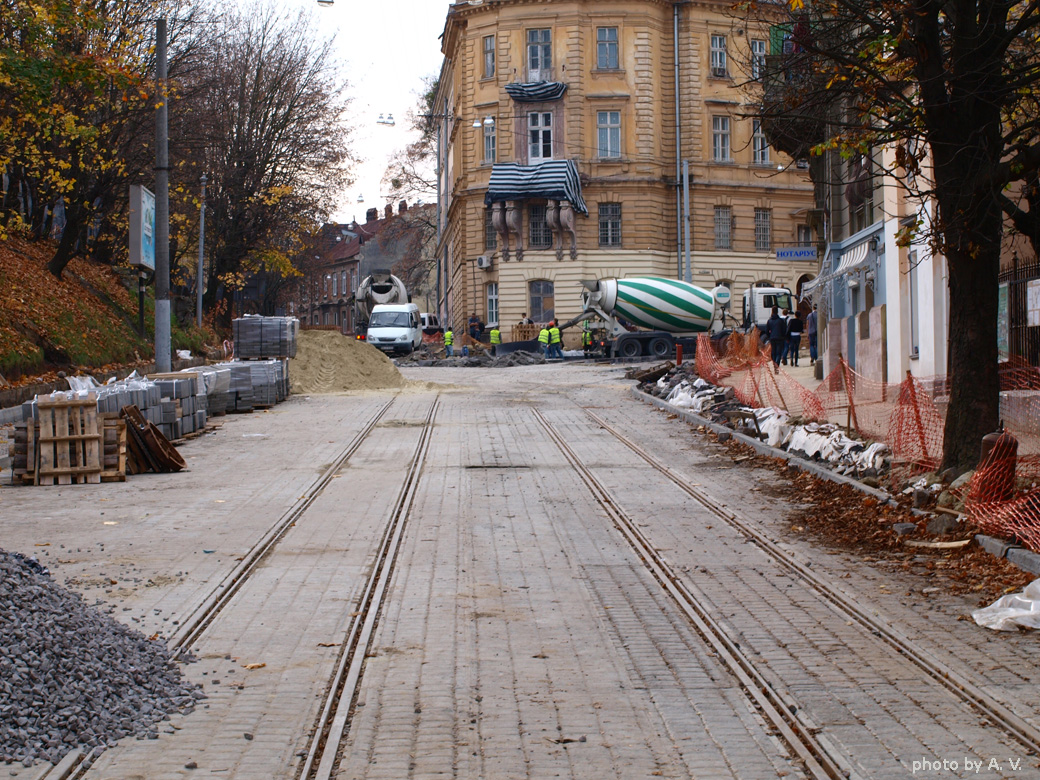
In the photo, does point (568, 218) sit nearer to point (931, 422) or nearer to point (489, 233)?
point (489, 233)

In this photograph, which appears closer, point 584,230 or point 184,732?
point 184,732

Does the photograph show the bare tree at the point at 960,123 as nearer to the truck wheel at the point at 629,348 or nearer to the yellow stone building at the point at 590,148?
the truck wheel at the point at 629,348

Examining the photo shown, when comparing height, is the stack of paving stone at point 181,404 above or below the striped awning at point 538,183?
below

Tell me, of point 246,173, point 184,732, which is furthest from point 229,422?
point 246,173

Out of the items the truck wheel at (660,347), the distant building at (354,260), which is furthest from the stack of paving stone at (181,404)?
the distant building at (354,260)

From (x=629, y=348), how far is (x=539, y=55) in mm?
15974

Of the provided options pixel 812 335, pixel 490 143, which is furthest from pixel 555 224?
pixel 812 335

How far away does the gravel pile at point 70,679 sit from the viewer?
4816 mm

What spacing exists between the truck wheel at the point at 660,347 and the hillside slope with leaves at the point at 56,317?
744 inches

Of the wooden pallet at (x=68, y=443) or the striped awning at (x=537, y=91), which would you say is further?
the striped awning at (x=537, y=91)

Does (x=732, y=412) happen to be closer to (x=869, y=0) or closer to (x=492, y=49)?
(x=869, y=0)

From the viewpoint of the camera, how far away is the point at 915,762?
4.64 m

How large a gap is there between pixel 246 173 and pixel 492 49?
14858 mm

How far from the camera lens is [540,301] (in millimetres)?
53125
